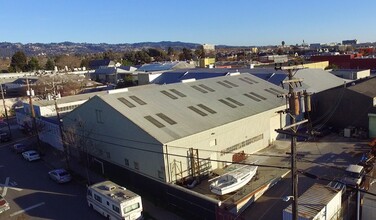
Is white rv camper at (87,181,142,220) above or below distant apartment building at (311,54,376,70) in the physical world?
below

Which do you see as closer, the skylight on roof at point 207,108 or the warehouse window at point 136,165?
the warehouse window at point 136,165

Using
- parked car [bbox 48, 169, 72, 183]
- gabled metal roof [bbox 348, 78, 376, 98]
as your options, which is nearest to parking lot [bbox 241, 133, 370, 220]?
gabled metal roof [bbox 348, 78, 376, 98]

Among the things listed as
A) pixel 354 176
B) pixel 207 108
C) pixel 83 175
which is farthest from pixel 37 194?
pixel 354 176

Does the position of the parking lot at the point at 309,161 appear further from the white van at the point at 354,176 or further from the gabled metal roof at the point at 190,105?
the gabled metal roof at the point at 190,105

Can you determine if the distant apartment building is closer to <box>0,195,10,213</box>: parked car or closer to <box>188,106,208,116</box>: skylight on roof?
<box>188,106,208,116</box>: skylight on roof

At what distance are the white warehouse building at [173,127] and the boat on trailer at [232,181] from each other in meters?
1.20

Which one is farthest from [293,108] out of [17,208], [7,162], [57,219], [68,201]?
[7,162]

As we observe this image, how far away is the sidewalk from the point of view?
1706 centimetres

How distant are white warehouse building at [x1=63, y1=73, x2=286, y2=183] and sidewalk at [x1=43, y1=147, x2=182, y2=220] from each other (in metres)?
1.17

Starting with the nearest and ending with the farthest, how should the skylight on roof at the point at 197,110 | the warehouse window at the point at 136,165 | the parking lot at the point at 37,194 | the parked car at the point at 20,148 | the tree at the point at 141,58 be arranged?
the parking lot at the point at 37,194 → the warehouse window at the point at 136,165 → the skylight on roof at the point at 197,110 → the parked car at the point at 20,148 → the tree at the point at 141,58

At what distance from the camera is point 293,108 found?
32.6 ft

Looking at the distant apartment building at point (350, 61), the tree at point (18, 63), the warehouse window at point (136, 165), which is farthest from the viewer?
the tree at point (18, 63)

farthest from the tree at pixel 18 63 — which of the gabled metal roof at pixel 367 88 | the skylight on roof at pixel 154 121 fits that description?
the gabled metal roof at pixel 367 88

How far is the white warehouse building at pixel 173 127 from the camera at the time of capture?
1906 centimetres
